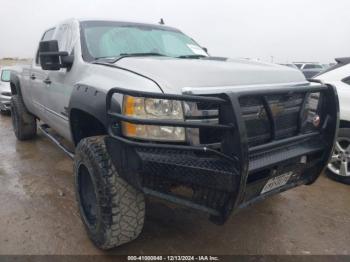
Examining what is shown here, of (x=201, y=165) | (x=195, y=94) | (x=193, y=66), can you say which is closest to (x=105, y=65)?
(x=193, y=66)

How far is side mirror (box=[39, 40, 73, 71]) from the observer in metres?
3.15

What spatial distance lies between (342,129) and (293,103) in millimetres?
1959

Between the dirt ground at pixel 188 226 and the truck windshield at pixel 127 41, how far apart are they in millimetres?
1576

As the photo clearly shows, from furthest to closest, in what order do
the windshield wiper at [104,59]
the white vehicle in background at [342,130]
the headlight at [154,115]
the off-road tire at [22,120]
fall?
the off-road tire at [22,120]
the white vehicle in background at [342,130]
the windshield wiper at [104,59]
the headlight at [154,115]

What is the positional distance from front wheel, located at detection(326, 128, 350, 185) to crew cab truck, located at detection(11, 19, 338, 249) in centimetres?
165

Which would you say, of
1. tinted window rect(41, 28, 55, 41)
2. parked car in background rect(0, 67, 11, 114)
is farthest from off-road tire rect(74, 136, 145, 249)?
parked car in background rect(0, 67, 11, 114)

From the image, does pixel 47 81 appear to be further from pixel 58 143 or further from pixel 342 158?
pixel 342 158

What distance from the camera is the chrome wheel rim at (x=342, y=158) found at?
13.8 ft

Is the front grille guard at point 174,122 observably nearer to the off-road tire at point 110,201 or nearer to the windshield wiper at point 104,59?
the off-road tire at point 110,201

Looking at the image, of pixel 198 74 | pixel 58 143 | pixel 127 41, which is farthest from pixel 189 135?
pixel 58 143

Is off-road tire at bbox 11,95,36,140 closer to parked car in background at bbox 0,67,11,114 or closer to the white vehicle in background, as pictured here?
parked car in background at bbox 0,67,11,114

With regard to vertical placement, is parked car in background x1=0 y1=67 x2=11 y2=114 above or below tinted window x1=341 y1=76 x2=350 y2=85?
below

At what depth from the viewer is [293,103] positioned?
2594 mm

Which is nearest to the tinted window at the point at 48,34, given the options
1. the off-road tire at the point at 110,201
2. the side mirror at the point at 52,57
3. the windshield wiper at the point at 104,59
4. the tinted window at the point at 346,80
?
the side mirror at the point at 52,57
